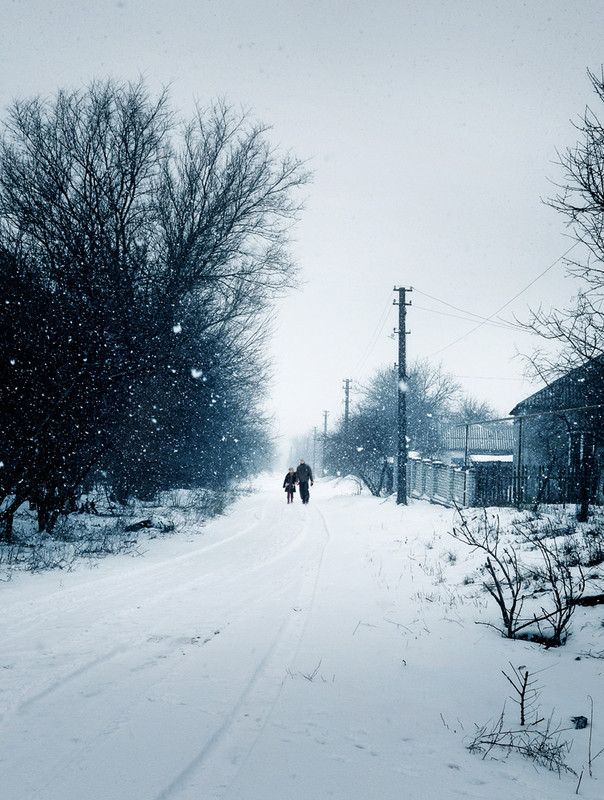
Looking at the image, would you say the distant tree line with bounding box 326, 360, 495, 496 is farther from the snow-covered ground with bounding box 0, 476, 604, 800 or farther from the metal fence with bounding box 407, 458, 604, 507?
the snow-covered ground with bounding box 0, 476, 604, 800

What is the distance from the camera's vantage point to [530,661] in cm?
397

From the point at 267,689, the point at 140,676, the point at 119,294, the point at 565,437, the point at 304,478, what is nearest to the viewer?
the point at 267,689

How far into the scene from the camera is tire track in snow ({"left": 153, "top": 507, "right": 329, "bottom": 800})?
2.34 m

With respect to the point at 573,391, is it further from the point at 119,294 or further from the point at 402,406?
the point at 119,294

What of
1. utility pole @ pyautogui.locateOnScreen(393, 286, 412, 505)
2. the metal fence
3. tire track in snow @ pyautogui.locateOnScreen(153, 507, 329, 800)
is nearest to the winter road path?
tire track in snow @ pyautogui.locateOnScreen(153, 507, 329, 800)

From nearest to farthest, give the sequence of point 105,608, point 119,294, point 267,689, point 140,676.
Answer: point 267,689
point 140,676
point 105,608
point 119,294

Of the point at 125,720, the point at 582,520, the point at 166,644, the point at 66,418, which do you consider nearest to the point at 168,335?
the point at 66,418

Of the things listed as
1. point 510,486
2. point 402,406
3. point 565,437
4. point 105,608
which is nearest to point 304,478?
point 402,406

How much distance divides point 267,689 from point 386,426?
1078 inches

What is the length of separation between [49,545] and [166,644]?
17.9 feet

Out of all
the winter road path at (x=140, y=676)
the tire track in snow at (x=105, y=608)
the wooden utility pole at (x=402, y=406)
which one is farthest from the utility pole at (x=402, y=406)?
the winter road path at (x=140, y=676)

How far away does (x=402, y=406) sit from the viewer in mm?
18469

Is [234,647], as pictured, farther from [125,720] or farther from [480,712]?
[480,712]

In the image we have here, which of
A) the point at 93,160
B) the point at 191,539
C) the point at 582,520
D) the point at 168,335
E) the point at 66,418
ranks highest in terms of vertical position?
the point at 93,160
